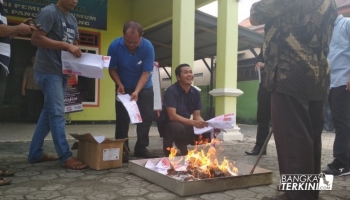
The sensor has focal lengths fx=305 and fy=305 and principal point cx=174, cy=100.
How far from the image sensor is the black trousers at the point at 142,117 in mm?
4035

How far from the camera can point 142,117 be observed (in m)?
4.16

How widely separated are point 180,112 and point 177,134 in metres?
0.36

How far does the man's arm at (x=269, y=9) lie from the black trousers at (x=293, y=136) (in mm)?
586

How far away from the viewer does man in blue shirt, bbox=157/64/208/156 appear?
150 inches

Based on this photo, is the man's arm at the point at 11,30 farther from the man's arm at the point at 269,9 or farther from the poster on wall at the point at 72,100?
the poster on wall at the point at 72,100

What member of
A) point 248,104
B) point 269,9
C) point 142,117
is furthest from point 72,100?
point 248,104

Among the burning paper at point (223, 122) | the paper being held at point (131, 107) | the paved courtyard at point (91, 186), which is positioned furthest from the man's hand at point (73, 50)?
the burning paper at point (223, 122)

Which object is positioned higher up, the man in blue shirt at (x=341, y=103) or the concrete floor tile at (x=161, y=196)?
the man in blue shirt at (x=341, y=103)

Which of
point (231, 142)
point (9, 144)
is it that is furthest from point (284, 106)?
point (9, 144)

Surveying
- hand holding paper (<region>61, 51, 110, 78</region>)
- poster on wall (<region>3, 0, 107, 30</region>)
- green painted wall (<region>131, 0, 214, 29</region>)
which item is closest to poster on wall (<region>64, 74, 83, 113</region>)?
poster on wall (<region>3, 0, 107, 30</region>)

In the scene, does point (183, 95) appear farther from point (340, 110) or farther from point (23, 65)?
point (23, 65)

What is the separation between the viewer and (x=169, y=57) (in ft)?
43.9

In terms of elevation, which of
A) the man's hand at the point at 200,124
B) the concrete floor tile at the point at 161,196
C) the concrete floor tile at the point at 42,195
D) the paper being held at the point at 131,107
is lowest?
the concrete floor tile at the point at 161,196

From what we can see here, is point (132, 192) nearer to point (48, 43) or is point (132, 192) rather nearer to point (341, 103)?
point (48, 43)
